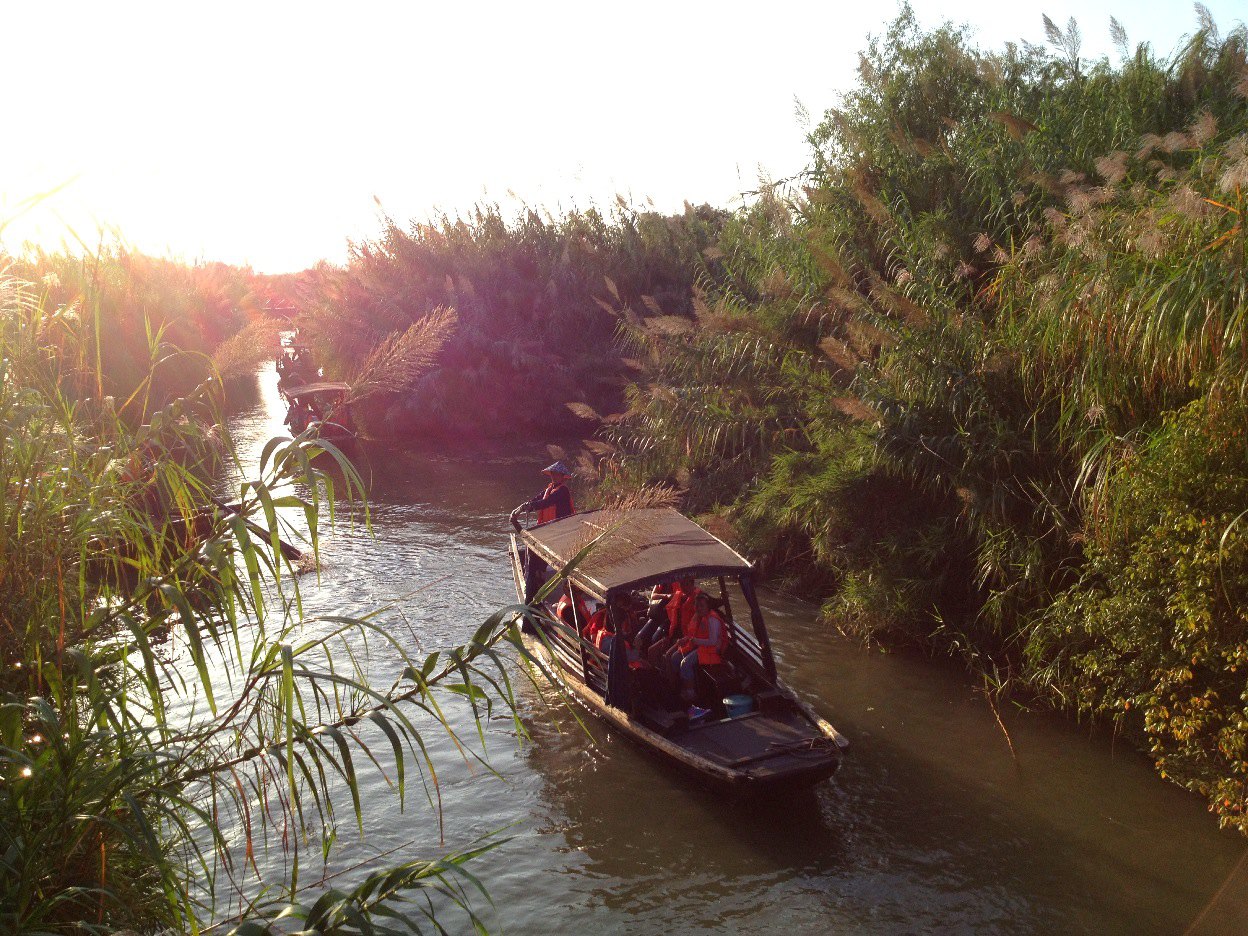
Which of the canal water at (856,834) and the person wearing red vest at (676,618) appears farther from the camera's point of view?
the person wearing red vest at (676,618)

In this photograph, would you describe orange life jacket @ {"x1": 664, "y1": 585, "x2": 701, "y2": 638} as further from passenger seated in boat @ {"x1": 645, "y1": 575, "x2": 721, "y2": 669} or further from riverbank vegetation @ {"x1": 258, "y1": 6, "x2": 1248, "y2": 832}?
riverbank vegetation @ {"x1": 258, "y1": 6, "x2": 1248, "y2": 832}

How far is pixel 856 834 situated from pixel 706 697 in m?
1.78

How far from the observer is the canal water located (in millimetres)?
6668

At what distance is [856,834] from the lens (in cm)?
766

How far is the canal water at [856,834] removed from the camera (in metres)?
6.67

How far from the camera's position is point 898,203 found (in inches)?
542

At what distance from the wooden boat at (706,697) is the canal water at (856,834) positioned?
1.41 feet

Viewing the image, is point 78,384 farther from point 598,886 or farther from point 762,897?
point 762,897

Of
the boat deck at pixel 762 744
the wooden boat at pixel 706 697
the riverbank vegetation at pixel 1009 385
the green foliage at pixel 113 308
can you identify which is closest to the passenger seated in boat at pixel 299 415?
the riverbank vegetation at pixel 1009 385

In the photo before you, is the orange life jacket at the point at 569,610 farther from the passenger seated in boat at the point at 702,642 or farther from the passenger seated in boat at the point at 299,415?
the passenger seated in boat at the point at 299,415

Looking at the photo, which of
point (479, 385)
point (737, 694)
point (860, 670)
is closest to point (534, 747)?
Result: point (737, 694)

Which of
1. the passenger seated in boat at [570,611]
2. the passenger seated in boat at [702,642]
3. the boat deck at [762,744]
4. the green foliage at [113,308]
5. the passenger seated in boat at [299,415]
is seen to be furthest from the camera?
the passenger seated in boat at [299,415]

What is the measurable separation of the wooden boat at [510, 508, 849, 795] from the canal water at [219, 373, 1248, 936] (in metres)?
0.43

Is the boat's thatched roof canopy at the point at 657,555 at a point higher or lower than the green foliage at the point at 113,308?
lower
